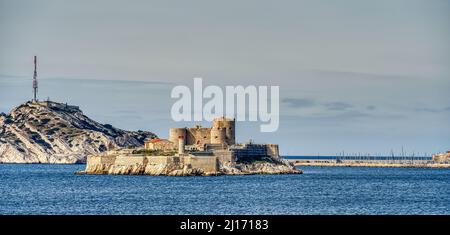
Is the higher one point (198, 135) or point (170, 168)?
point (198, 135)

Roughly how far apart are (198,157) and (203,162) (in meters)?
0.86

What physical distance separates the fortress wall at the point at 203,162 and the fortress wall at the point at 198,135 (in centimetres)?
1124

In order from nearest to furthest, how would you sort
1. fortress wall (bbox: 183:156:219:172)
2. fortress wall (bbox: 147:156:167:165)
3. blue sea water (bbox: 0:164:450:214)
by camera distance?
blue sea water (bbox: 0:164:450:214) → fortress wall (bbox: 183:156:219:172) → fortress wall (bbox: 147:156:167:165)

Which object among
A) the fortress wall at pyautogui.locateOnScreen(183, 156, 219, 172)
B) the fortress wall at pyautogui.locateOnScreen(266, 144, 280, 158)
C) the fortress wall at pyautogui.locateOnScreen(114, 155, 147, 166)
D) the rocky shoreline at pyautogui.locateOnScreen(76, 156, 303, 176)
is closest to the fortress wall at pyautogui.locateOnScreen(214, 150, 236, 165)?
the rocky shoreline at pyautogui.locateOnScreen(76, 156, 303, 176)

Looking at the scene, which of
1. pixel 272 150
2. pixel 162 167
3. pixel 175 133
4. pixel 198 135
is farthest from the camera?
pixel 272 150

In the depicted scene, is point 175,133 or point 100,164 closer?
point 100,164

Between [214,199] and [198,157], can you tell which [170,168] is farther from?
[214,199]

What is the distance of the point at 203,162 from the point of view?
111 meters

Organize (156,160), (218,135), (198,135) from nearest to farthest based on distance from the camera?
(156,160)
(218,135)
(198,135)

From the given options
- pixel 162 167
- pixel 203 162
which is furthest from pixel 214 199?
pixel 162 167

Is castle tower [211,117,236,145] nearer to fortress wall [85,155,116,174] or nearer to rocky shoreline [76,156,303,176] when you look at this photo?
rocky shoreline [76,156,303,176]

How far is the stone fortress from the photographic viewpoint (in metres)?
112

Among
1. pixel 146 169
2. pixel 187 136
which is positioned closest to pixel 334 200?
pixel 146 169
